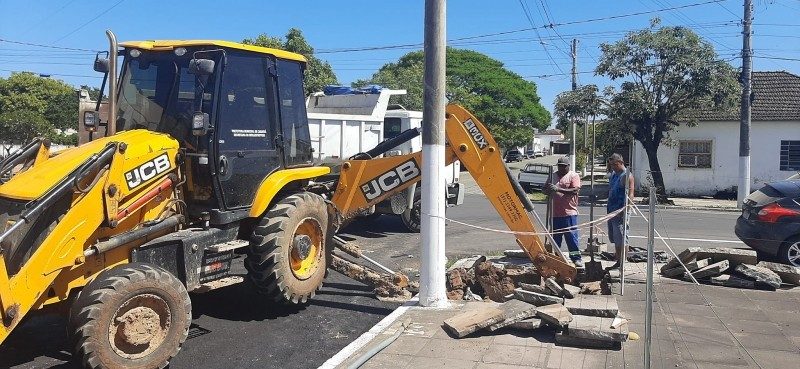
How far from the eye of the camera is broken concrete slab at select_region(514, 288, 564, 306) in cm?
739

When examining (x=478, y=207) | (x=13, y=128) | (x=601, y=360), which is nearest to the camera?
(x=601, y=360)

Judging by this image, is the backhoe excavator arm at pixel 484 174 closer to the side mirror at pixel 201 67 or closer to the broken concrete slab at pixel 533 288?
the broken concrete slab at pixel 533 288

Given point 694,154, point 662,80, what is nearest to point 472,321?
point 662,80

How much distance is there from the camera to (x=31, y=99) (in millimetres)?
40344

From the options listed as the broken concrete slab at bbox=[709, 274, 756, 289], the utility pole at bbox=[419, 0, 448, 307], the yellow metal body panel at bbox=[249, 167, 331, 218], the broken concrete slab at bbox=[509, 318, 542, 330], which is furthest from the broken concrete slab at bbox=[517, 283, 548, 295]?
the yellow metal body panel at bbox=[249, 167, 331, 218]

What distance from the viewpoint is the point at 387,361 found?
19.9 ft

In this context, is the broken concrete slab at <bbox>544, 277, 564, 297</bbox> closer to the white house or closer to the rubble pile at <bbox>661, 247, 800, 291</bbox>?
the rubble pile at <bbox>661, 247, 800, 291</bbox>

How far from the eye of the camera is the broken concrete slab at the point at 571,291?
25.0ft

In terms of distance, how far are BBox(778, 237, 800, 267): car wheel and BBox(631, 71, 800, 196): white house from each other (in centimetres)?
1692

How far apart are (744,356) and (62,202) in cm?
606

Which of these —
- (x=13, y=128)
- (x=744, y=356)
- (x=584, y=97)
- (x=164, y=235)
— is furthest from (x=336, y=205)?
(x=13, y=128)

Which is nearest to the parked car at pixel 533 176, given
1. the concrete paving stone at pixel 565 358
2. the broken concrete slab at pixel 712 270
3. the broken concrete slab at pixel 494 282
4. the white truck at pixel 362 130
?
the white truck at pixel 362 130

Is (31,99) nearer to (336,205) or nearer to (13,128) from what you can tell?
(13,128)

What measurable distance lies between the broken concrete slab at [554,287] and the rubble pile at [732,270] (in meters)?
2.09
